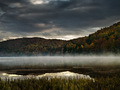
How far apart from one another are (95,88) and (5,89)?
9086 mm

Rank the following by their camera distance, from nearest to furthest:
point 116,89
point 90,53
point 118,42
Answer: point 116,89 < point 118,42 < point 90,53

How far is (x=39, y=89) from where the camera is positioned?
47.7ft

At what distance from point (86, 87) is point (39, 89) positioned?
4907 mm

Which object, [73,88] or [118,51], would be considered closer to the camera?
[73,88]

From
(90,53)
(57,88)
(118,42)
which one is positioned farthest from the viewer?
(90,53)

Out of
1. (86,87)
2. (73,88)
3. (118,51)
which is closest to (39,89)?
(73,88)

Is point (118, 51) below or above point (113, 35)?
below

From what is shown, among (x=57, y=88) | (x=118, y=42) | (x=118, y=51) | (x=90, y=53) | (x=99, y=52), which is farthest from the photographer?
(x=90, y=53)

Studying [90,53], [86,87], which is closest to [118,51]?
[90,53]

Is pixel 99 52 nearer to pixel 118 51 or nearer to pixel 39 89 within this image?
pixel 118 51

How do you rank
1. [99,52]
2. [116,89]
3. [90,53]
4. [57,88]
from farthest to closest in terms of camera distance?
[90,53]
[99,52]
[57,88]
[116,89]

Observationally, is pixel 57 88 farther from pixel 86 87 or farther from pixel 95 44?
pixel 95 44

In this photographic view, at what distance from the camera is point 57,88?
15211 mm

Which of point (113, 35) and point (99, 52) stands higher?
point (113, 35)
